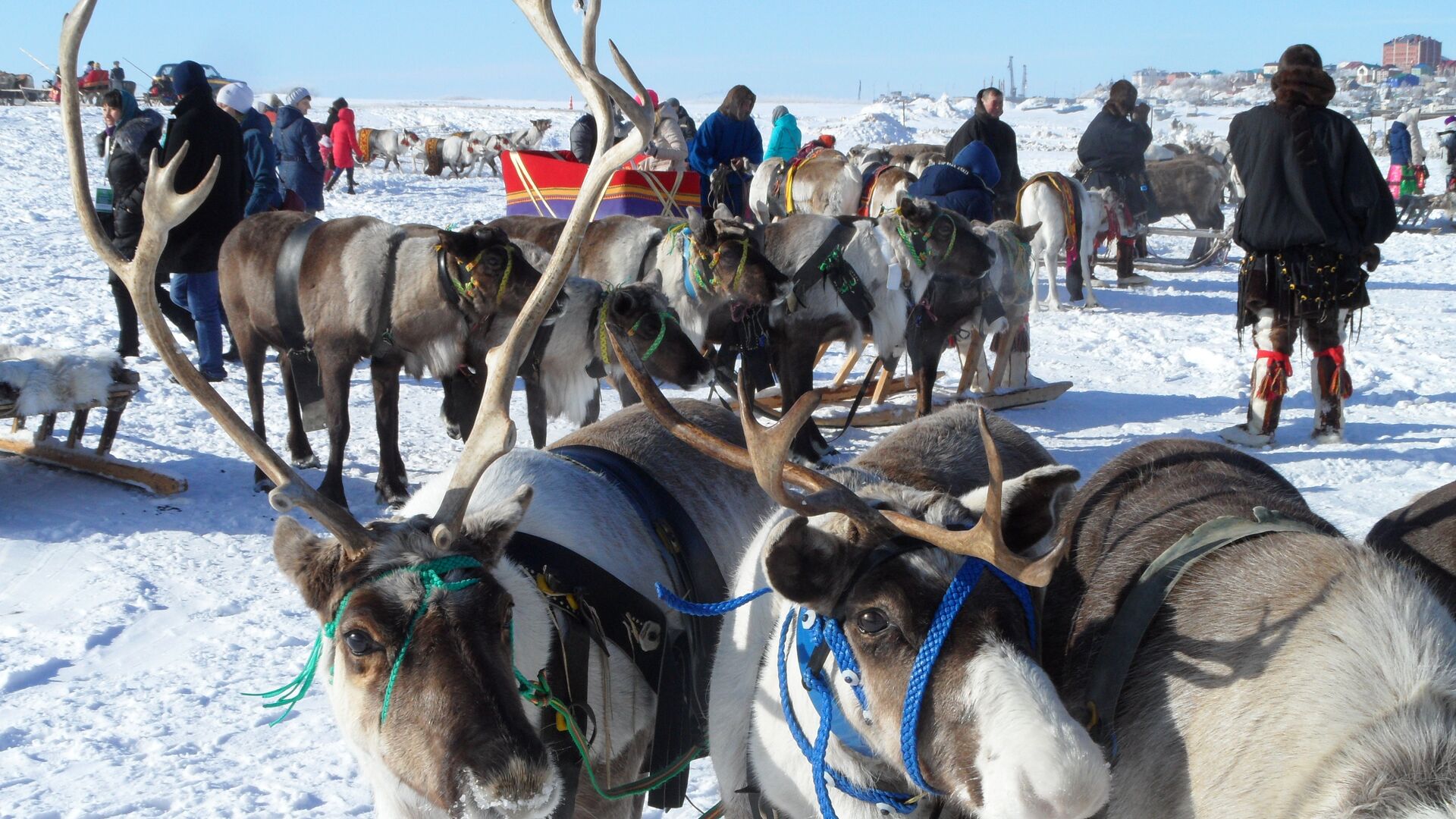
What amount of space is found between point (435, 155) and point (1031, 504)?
27.9 metres

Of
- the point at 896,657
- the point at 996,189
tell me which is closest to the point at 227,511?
the point at 896,657

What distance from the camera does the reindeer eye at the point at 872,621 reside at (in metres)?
1.96

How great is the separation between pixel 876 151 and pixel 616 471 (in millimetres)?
13396

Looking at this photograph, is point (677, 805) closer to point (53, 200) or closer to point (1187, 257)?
point (1187, 257)

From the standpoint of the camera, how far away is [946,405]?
7.35 meters

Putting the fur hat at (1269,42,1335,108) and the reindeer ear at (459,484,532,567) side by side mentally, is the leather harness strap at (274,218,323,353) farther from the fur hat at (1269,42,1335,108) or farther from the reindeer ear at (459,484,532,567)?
the fur hat at (1269,42,1335,108)

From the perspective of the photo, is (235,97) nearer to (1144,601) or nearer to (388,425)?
(388,425)

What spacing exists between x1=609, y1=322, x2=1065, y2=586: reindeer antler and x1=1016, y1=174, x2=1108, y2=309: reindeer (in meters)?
9.42

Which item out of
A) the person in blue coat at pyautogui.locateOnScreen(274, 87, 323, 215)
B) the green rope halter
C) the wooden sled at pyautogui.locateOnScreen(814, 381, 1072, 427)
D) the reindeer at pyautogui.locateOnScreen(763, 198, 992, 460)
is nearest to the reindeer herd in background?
the green rope halter

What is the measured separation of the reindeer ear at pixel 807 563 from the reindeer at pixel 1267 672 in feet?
1.27

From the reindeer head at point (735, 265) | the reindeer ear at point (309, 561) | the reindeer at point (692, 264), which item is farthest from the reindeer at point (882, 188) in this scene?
the reindeer ear at point (309, 561)

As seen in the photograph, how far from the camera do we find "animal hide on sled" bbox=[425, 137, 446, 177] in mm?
27984

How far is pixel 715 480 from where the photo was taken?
3.28 m

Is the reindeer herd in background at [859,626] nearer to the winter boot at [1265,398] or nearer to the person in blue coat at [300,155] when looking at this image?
the winter boot at [1265,398]
